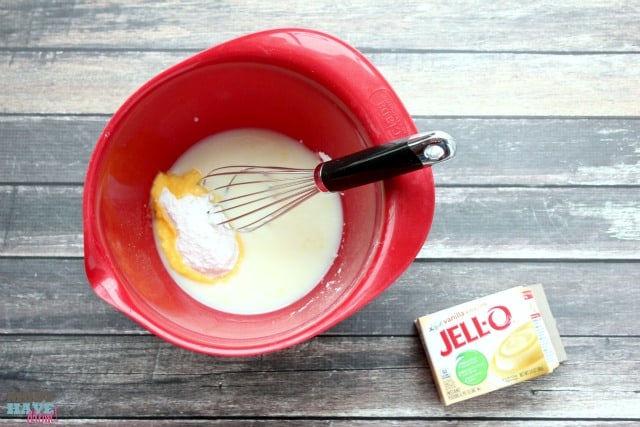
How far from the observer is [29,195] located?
0.94m

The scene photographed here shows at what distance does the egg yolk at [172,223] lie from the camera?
0.84 m

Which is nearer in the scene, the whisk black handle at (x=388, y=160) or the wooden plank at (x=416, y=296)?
the whisk black handle at (x=388, y=160)

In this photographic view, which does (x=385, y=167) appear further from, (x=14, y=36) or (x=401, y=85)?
(x=14, y=36)

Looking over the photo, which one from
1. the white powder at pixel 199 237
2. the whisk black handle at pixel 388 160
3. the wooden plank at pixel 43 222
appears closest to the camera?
the whisk black handle at pixel 388 160

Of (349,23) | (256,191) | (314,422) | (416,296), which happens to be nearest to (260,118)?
(256,191)

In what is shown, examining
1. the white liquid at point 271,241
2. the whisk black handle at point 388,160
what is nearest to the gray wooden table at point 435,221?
the white liquid at point 271,241

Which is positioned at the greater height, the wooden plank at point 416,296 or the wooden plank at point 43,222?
the wooden plank at point 43,222

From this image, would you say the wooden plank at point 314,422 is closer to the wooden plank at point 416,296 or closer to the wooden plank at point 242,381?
the wooden plank at point 242,381

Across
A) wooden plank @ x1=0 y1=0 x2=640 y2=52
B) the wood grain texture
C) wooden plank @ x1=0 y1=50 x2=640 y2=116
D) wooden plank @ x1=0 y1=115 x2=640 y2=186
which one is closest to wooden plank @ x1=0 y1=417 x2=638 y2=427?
the wood grain texture

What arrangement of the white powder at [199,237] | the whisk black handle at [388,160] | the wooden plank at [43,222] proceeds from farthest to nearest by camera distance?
the wooden plank at [43,222] < the white powder at [199,237] < the whisk black handle at [388,160]

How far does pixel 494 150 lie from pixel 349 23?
0.32 meters

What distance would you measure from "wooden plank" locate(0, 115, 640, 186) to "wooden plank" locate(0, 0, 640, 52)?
13cm

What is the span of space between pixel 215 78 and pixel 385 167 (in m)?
0.27

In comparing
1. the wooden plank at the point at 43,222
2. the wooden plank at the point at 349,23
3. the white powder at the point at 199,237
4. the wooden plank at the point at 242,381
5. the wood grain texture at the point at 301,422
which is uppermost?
the wooden plank at the point at 349,23
